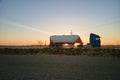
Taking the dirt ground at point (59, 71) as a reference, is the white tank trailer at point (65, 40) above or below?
above

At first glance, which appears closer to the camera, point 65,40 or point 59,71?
point 59,71

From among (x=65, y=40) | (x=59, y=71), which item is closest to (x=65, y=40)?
(x=65, y=40)

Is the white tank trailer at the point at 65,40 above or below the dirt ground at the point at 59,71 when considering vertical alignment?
above

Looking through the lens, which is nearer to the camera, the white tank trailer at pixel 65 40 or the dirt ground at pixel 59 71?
the dirt ground at pixel 59 71

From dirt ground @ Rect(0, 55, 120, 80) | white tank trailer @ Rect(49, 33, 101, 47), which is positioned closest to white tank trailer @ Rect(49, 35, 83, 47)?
white tank trailer @ Rect(49, 33, 101, 47)

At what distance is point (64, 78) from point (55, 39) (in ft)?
155

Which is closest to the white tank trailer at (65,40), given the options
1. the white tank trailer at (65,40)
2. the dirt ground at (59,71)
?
the white tank trailer at (65,40)

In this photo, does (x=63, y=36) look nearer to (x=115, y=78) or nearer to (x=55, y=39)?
(x=55, y=39)

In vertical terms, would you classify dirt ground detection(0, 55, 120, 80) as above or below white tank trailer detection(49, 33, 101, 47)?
below

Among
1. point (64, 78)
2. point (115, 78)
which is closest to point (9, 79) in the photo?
point (64, 78)

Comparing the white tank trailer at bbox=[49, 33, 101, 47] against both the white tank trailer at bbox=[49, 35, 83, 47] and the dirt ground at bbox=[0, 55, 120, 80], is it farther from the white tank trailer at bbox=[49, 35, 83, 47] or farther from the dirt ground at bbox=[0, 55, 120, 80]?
the dirt ground at bbox=[0, 55, 120, 80]

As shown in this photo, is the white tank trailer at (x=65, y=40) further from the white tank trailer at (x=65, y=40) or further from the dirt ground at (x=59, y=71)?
the dirt ground at (x=59, y=71)

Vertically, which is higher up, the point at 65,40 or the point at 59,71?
the point at 65,40

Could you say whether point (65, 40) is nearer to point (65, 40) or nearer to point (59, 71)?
point (65, 40)
